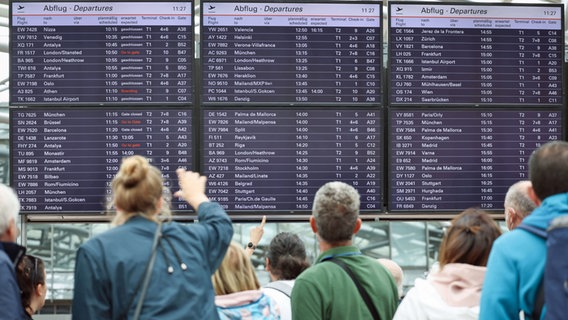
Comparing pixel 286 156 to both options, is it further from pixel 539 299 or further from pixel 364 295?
pixel 539 299

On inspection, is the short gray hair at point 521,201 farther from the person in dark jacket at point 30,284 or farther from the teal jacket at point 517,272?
the person in dark jacket at point 30,284

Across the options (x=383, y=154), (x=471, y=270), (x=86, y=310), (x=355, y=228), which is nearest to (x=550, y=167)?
(x=471, y=270)

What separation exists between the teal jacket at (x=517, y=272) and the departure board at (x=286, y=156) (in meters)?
2.74

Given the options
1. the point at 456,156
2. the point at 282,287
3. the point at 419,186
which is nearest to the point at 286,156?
the point at 419,186

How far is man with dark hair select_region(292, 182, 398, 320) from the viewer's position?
12.1 ft

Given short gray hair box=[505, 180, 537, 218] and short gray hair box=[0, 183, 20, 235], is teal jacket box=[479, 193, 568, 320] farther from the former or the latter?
short gray hair box=[0, 183, 20, 235]

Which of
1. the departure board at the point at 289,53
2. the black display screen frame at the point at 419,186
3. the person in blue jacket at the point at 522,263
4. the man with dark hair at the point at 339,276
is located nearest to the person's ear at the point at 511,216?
the man with dark hair at the point at 339,276

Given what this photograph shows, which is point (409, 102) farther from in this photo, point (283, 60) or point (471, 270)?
point (471, 270)

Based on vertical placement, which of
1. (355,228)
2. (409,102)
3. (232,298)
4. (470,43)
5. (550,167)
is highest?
(470,43)

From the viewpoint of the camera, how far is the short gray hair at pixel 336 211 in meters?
3.78

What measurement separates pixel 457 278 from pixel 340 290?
1.95 feet

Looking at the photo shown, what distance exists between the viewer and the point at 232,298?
373 centimetres

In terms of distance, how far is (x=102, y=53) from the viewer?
5.69 meters

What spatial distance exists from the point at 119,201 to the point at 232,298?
74 centimetres
